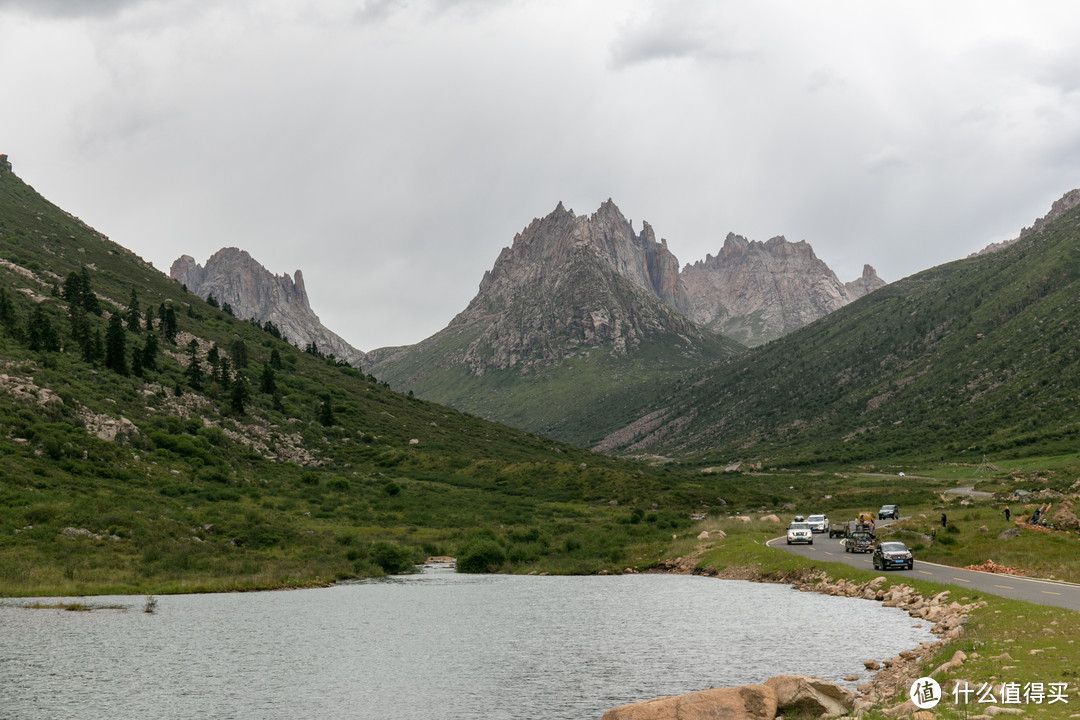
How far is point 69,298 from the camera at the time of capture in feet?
460

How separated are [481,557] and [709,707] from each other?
6419 cm

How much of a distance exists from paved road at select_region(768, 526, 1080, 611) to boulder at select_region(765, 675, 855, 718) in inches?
598

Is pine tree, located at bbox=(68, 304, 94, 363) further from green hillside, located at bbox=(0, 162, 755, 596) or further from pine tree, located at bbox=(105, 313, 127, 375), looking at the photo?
pine tree, located at bbox=(105, 313, 127, 375)

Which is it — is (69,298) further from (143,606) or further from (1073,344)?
(1073,344)

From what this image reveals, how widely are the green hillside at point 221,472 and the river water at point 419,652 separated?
13.0m

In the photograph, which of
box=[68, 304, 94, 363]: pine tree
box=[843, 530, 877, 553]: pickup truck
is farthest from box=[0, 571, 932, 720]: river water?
box=[68, 304, 94, 363]: pine tree

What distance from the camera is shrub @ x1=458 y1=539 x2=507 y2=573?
268 ft

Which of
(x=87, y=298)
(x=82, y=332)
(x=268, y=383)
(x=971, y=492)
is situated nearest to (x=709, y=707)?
(x=971, y=492)

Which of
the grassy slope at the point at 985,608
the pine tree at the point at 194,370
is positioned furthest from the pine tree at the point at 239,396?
the grassy slope at the point at 985,608

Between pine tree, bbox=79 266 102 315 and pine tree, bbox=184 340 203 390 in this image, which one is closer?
pine tree, bbox=184 340 203 390

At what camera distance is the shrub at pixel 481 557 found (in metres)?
81.8

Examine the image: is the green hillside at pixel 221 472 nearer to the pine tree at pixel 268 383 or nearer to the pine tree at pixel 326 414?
the pine tree at pixel 268 383

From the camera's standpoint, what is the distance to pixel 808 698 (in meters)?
21.2

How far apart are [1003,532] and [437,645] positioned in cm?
4574
